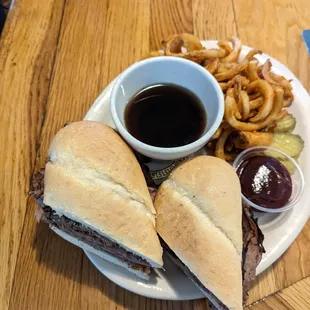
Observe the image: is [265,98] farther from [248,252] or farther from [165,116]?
[248,252]

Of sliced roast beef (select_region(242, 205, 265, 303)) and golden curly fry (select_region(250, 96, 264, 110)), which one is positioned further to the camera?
golden curly fry (select_region(250, 96, 264, 110))

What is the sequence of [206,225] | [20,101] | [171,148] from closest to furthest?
[206,225] < [171,148] < [20,101]

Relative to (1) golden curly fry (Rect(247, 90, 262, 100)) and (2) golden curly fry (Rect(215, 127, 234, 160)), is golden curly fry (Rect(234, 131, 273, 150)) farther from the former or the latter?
(1) golden curly fry (Rect(247, 90, 262, 100))

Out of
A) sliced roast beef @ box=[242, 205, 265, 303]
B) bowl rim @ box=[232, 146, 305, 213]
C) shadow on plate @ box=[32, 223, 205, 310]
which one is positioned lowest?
shadow on plate @ box=[32, 223, 205, 310]

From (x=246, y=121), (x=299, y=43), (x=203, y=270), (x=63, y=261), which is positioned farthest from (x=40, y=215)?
(x=299, y=43)

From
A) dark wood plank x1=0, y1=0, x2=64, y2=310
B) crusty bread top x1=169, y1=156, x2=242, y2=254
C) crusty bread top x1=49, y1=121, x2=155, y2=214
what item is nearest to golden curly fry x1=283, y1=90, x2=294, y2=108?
crusty bread top x1=169, y1=156, x2=242, y2=254

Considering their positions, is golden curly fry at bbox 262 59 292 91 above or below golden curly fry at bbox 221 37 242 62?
below

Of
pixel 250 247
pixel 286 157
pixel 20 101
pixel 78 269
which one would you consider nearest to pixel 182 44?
pixel 286 157

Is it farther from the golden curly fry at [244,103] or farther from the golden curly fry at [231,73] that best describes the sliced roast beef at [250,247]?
the golden curly fry at [231,73]
